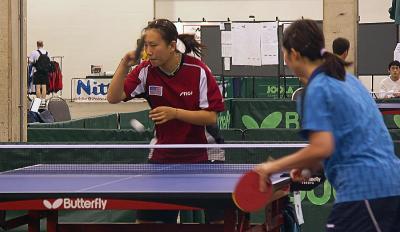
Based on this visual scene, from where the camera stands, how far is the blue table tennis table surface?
4.76 metres

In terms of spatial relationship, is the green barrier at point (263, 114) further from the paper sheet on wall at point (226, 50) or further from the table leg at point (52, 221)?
the table leg at point (52, 221)

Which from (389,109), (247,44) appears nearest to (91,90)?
(247,44)

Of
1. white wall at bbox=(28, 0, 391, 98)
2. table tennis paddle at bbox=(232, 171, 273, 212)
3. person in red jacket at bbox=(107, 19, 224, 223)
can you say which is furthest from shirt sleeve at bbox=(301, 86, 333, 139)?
white wall at bbox=(28, 0, 391, 98)

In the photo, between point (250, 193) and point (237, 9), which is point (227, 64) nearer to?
point (237, 9)

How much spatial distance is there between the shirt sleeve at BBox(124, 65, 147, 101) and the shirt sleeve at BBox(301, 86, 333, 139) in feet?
6.94

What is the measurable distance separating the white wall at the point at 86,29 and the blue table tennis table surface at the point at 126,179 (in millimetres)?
26166

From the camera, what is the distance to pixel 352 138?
12.6 feet

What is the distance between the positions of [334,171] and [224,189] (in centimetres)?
88

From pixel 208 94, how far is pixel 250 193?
186 centimetres

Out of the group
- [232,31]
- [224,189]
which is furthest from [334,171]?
[232,31]

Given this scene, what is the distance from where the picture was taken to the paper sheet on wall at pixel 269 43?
65.4 ft

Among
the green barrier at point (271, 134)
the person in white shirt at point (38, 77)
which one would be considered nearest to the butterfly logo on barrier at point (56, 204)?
the green barrier at point (271, 134)

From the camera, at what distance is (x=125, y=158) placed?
7.58m

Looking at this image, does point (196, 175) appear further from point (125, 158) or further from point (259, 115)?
point (259, 115)
